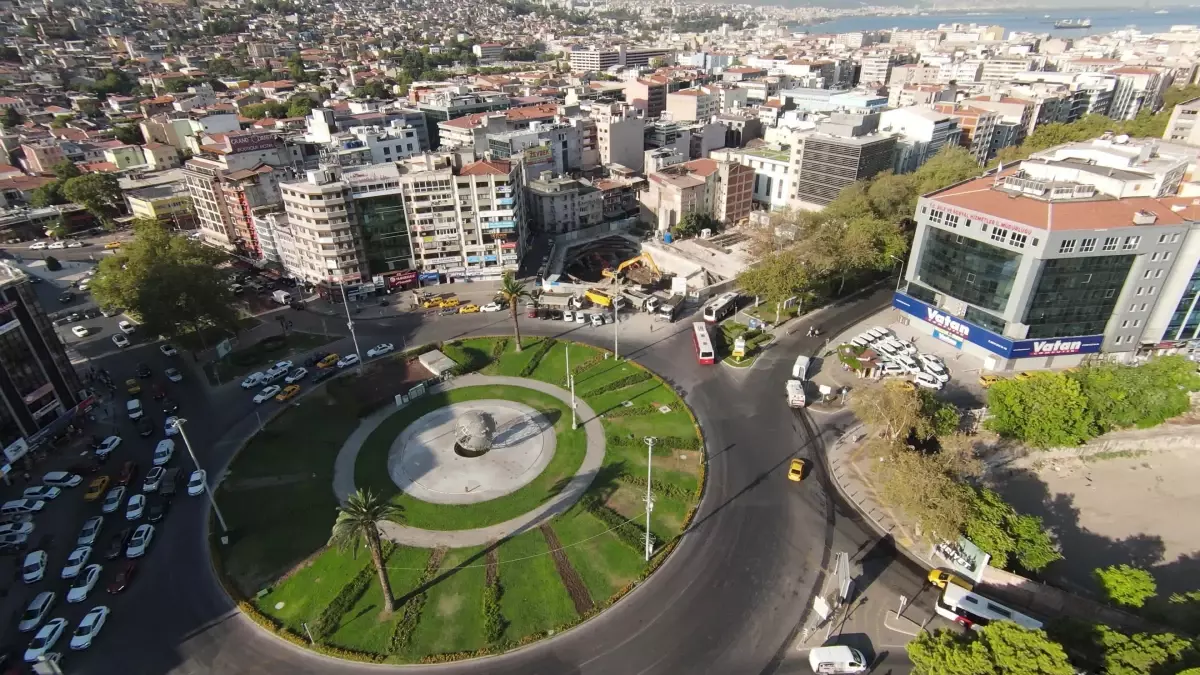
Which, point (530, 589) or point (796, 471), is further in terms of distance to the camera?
point (796, 471)

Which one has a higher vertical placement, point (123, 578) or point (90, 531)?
point (123, 578)

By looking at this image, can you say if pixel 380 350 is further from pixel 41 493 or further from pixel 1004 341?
pixel 1004 341

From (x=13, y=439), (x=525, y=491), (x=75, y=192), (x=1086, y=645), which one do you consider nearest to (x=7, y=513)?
(x=13, y=439)

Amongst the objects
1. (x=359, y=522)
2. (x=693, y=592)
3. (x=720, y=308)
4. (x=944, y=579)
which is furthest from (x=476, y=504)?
(x=720, y=308)

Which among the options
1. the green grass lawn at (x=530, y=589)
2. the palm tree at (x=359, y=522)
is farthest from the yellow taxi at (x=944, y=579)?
the palm tree at (x=359, y=522)

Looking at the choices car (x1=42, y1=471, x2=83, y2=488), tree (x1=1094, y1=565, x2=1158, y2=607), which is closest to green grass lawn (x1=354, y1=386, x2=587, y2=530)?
car (x1=42, y1=471, x2=83, y2=488)
